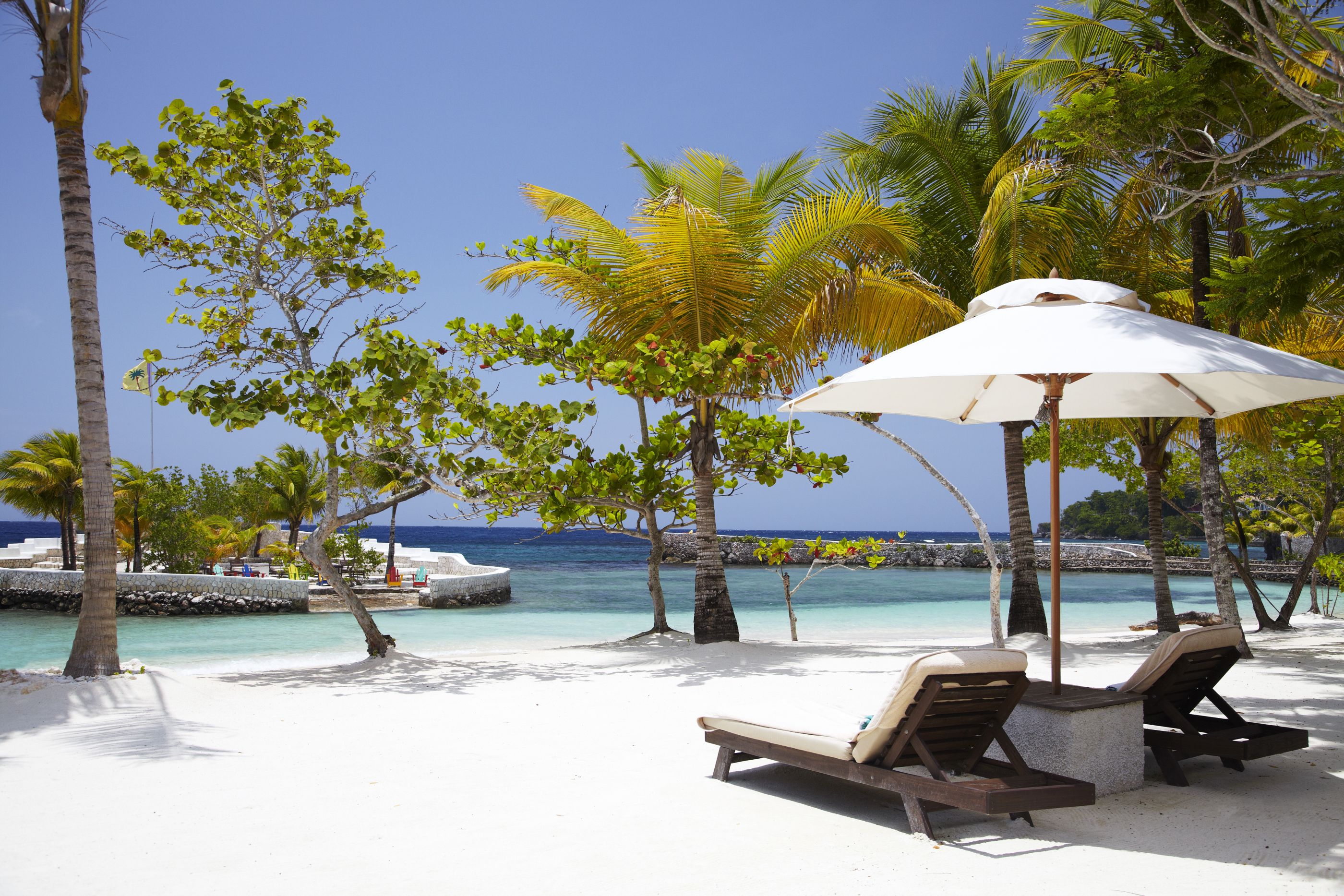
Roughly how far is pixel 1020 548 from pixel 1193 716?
681 cm

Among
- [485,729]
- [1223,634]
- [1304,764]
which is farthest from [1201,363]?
[485,729]

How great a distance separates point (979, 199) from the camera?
39.2ft

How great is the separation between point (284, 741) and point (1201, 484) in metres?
8.76

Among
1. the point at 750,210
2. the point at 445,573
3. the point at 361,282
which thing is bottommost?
the point at 445,573

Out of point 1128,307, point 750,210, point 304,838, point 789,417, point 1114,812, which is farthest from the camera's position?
point 750,210

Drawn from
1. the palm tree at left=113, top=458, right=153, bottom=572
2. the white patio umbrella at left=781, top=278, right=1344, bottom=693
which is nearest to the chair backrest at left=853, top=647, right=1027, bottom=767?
the white patio umbrella at left=781, top=278, right=1344, bottom=693

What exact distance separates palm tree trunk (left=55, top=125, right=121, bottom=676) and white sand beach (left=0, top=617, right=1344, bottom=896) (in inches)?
21.6

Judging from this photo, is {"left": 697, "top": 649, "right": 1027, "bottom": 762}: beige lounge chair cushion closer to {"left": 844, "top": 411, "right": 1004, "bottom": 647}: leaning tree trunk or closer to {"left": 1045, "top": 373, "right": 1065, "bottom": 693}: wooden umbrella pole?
{"left": 1045, "top": 373, "right": 1065, "bottom": 693}: wooden umbrella pole

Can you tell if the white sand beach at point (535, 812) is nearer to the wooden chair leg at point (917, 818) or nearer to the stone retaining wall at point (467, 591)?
the wooden chair leg at point (917, 818)

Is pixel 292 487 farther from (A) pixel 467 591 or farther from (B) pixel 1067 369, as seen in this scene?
(B) pixel 1067 369

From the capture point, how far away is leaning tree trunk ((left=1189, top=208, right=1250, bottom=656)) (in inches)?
339

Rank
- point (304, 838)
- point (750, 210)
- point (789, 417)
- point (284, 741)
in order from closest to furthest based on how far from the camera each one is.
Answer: point (304, 838), point (284, 741), point (789, 417), point (750, 210)

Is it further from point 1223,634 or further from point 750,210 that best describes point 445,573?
point 1223,634

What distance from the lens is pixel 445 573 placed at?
3269 cm
